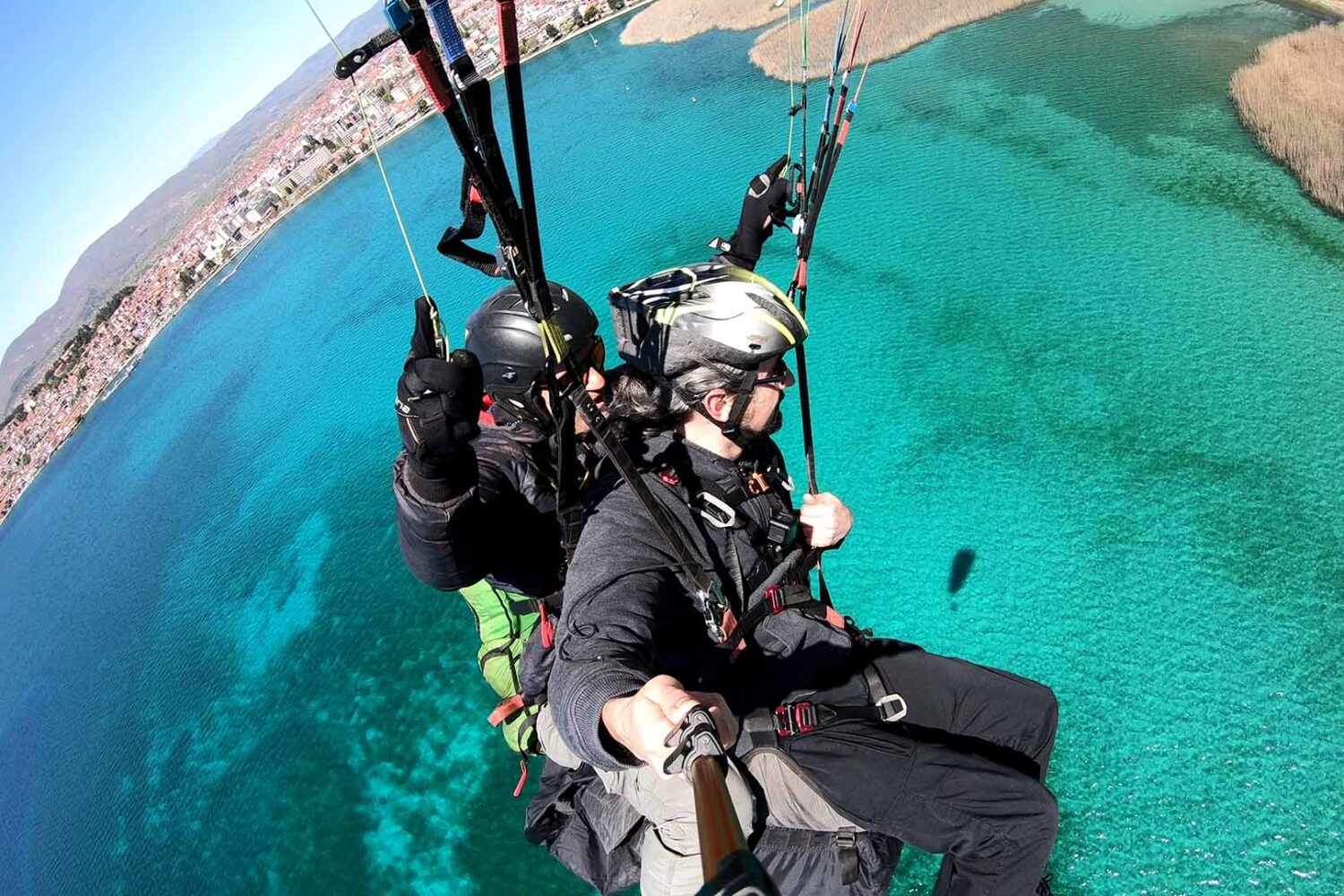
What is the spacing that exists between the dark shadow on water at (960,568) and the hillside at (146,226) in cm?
6152

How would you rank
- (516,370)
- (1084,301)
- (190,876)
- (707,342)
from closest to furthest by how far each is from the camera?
(707,342) < (516,370) < (190,876) < (1084,301)

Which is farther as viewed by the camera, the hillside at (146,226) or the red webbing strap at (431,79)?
the hillside at (146,226)

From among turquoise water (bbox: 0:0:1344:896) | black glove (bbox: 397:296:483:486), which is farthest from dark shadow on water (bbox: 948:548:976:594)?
black glove (bbox: 397:296:483:486)

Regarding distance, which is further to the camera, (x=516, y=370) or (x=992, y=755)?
(x=516, y=370)

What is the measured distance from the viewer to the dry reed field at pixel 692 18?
20.8 m

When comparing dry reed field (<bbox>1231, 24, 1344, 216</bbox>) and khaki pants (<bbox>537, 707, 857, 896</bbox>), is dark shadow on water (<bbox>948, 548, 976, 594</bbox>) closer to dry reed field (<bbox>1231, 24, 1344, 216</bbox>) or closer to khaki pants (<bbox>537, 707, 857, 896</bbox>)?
khaki pants (<bbox>537, 707, 857, 896</bbox>)

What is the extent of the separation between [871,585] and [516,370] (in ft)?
13.8

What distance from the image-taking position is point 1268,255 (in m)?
7.23

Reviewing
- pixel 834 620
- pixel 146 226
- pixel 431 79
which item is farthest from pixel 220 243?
pixel 146 226

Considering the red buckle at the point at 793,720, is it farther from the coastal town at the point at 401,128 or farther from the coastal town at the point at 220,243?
the coastal town at the point at 220,243

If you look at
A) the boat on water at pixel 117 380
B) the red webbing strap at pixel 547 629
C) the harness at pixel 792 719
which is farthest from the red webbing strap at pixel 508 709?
the boat on water at pixel 117 380

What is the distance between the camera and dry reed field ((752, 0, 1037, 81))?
15094 millimetres

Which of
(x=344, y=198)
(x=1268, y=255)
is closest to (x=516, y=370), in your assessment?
(x=1268, y=255)

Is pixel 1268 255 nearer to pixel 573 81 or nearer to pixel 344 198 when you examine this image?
pixel 573 81
